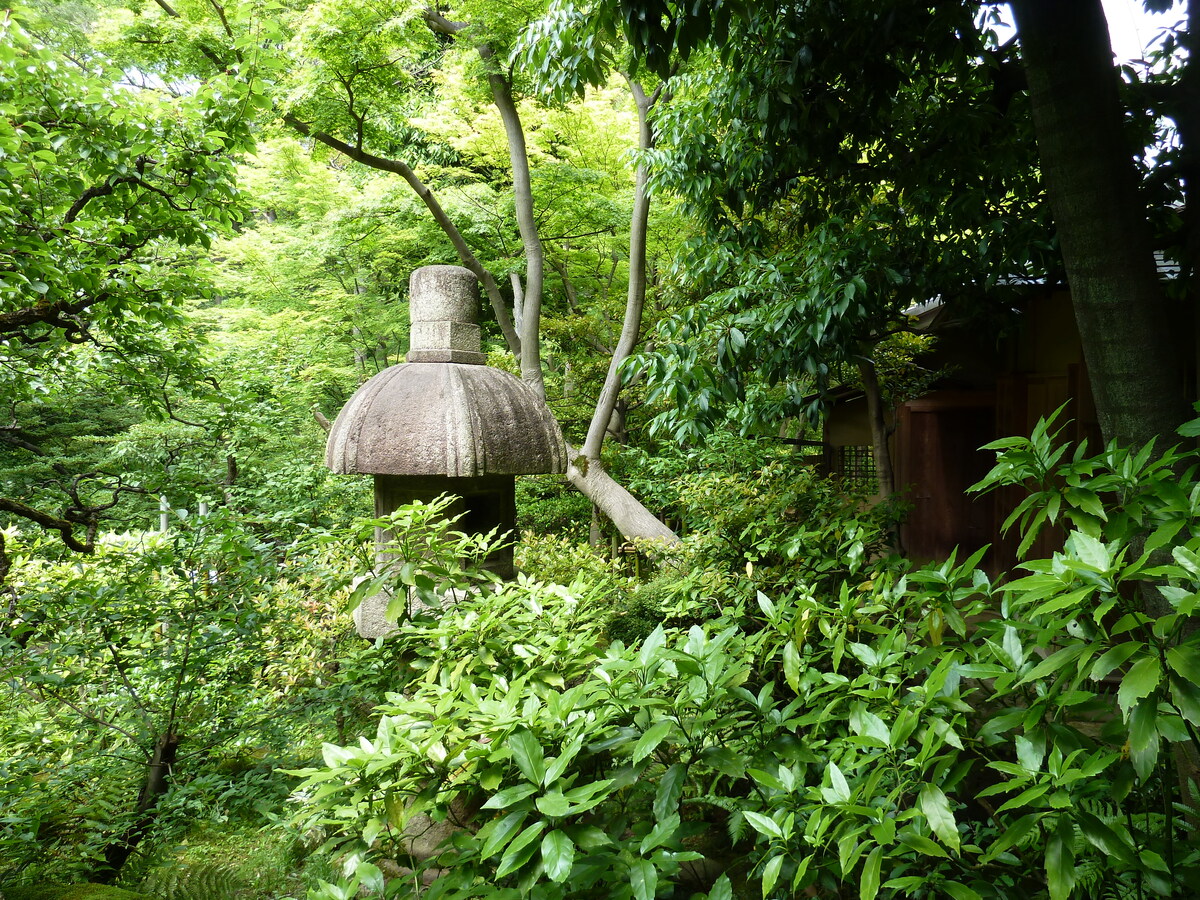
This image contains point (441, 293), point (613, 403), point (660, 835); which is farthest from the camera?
point (613, 403)

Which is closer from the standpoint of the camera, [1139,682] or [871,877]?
[1139,682]

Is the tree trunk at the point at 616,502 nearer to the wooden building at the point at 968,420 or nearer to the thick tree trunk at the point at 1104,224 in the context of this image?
the wooden building at the point at 968,420

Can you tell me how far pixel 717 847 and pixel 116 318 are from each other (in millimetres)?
3910

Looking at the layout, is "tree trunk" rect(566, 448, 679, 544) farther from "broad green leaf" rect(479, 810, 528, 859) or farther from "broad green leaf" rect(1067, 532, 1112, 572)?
"broad green leaf" rect(1067, 532, 1112, 572)

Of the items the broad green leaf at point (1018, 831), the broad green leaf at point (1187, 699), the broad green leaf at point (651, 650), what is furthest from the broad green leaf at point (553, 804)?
the broad green leaf at point (1187, 699)

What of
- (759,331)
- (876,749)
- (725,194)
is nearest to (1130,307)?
(876,749)

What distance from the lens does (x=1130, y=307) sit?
1.96m

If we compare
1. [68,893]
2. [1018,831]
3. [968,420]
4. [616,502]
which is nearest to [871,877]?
[1018,831]

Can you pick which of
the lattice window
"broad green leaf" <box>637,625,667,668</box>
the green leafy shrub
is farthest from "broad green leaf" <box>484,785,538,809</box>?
the lattice window

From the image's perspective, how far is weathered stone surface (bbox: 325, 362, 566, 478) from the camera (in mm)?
3584

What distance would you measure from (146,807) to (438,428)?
2419mm

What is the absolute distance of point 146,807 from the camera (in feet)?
11.6

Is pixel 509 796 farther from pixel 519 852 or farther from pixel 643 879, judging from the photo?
pixel 643 879

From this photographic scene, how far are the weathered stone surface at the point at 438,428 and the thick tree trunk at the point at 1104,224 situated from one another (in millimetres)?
2588
